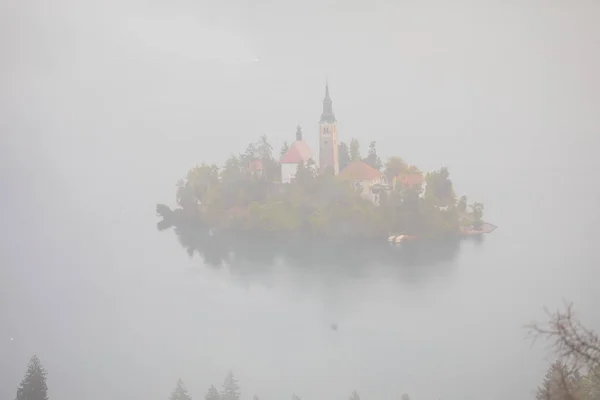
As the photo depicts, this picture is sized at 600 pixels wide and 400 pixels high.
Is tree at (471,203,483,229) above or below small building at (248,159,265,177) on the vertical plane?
below

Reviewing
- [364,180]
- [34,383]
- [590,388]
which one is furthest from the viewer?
[364,180]

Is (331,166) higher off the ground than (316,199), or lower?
higher

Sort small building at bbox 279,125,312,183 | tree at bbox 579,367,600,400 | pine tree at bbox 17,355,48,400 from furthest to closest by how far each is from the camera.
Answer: small building at bbox 279,125,312,183, pine tree at bbox 17,355,48,400, tree at bbox 579,367,600,400

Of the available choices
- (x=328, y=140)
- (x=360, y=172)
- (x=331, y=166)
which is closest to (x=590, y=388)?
(x=360, y=172)

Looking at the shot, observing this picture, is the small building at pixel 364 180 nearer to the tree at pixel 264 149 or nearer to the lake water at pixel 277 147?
the lake water at pixel 277 147

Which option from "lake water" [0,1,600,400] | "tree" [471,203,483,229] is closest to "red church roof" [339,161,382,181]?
"lake water" [0,1,600,400]

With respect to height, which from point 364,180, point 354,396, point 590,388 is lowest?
point 590,388

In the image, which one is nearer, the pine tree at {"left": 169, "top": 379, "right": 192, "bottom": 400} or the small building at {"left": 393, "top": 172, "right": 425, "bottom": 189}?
the pine tree at {"left": 169, "top": 379, "right": 192, "bottom": 400}

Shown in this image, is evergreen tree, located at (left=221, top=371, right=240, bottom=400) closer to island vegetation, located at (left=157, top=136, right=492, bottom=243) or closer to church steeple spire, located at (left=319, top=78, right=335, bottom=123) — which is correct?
island vegetation, located at (left=157, top=136, right=492, bottom=243)

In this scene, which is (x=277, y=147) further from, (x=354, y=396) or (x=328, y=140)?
(x=354, y=396)
